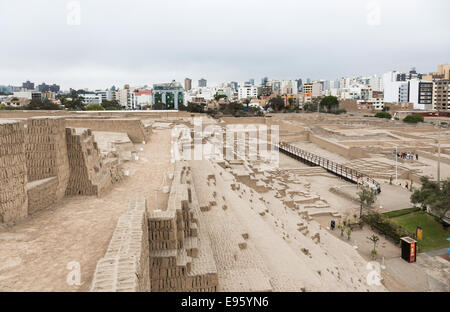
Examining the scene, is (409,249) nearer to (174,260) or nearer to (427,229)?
(427,229)

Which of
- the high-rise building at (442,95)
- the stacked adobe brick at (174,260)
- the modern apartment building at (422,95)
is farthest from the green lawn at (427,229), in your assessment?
the modern apartment building at (422,95)

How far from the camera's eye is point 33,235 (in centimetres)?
474

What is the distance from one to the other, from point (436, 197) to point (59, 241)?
12.0 m

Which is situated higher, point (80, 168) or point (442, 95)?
point (442, 95)

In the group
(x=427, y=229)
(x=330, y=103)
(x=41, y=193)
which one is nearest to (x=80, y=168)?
(x=41, y=193)

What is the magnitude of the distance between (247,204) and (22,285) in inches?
287

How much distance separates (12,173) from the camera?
16.5ft

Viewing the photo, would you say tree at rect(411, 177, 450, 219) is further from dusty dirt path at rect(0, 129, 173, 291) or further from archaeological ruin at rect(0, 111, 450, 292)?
dusty dirt path at rect(0, 129, 173, 291)

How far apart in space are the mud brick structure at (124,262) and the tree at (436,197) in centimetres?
1108

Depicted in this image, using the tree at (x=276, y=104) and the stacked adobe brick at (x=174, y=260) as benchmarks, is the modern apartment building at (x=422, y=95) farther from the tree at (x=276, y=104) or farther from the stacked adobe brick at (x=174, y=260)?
the stacked adobe brick at (x=174, y=260)

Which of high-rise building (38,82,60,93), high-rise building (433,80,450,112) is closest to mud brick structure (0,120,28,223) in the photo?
high-rise building (433,80,450,112)

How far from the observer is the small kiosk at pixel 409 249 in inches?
375

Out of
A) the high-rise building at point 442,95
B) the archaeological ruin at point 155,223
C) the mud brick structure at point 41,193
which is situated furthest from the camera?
the high-rise building at point 442,95
